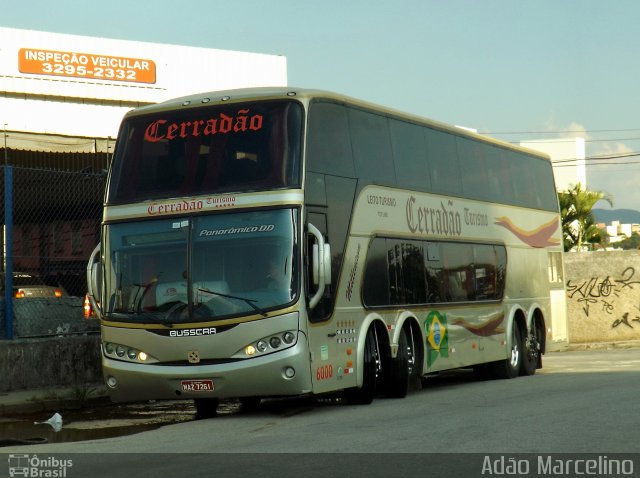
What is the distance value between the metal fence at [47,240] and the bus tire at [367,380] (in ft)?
17.7

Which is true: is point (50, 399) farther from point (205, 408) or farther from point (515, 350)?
point (515, 350)

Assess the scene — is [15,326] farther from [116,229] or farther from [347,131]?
[347,131]

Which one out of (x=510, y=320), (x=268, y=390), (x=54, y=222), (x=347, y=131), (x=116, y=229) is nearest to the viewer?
(x=268, y=390)

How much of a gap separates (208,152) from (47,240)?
5.21 meters

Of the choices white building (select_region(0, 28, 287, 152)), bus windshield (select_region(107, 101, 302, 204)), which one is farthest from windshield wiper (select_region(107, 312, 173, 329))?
white building (select_region(0, 28, 287, 152))

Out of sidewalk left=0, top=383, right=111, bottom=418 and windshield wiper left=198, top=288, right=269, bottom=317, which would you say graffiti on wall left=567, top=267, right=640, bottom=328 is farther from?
windshield wiper left=198, top=288, right=269, bottom=317

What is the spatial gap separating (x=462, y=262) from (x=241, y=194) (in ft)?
19.7

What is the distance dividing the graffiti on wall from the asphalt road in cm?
2024

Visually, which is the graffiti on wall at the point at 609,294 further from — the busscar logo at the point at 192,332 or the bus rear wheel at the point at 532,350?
the busscar logo at the point at 192,332

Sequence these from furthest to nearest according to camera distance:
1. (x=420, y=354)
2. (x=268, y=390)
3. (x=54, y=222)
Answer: (x=54, y=222) → (x=420, y=354) → (x=268, y=390)

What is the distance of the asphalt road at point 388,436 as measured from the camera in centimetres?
891

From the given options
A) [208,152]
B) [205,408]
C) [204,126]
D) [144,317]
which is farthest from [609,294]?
[144,317]

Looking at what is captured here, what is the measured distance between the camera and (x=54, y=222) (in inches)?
712
